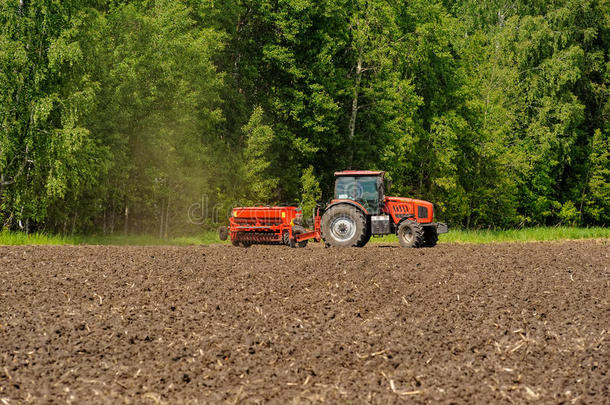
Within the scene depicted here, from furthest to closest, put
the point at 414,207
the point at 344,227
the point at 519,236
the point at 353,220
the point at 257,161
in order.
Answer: the point at 257,161 → the point at 519,236 → the point at 414,207 → the point at 344,227 → the point at 353,220

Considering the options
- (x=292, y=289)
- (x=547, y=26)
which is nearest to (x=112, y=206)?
(x=292, y=289)

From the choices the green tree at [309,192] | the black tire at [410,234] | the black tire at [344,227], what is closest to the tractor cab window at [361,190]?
the black tire at [344,227]

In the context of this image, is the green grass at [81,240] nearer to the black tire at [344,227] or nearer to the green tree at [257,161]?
the green tree at [257,161]

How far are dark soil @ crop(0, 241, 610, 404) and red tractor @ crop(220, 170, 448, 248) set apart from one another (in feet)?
14.3

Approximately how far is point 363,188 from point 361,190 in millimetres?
72

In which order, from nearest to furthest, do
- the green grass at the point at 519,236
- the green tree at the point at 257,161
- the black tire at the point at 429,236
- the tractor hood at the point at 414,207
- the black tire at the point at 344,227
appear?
the black tire at the point at 344,227 < the tractor hood at the point at 414,207 < the black tire at the point at 429,236 < the green grass at the point at 519,236 < the green tree at the point at 257,161

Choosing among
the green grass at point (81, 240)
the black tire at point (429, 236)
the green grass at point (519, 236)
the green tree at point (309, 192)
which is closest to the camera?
the green grass at point (81, 240)

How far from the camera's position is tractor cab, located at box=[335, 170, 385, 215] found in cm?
1606

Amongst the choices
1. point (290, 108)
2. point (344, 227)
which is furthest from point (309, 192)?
point (344, 227)

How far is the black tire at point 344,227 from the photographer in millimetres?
15773

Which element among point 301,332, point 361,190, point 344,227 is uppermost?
point 361,190

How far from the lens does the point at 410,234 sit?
15.9 meters

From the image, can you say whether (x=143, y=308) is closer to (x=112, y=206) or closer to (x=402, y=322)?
(x=402, y=322)

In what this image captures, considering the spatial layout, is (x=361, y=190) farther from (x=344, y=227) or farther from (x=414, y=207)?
(x=414, y=207)
